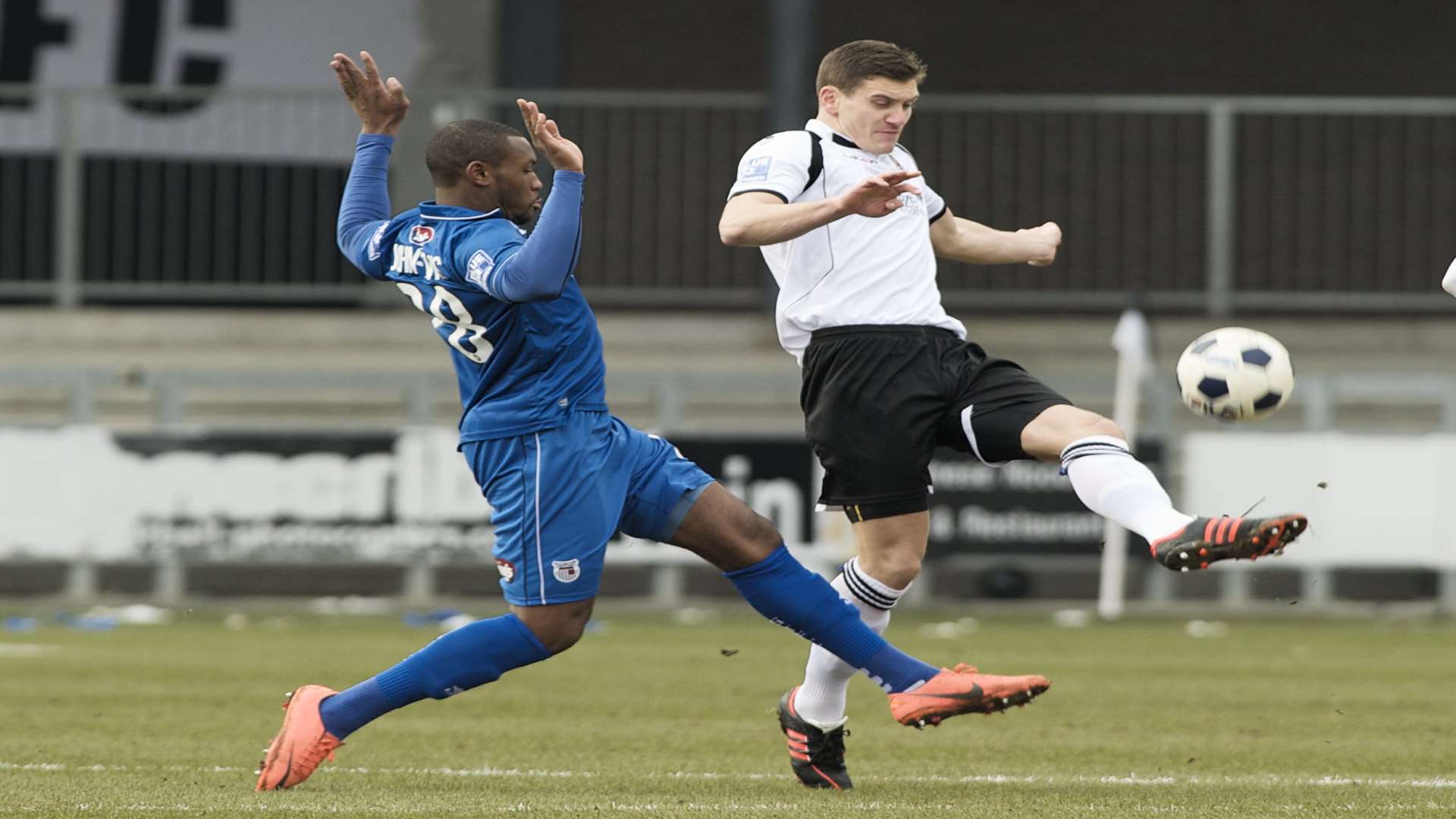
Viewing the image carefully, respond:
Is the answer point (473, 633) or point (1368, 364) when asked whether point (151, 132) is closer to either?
point (1368, 364)

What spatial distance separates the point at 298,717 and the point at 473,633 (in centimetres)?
51

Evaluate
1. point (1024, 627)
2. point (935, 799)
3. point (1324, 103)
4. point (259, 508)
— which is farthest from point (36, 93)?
point (935, 799)


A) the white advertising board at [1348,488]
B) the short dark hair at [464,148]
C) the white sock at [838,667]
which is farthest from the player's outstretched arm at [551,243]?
the white advertising board at [1348,488]

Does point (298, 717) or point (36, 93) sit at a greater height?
point (36, 93)

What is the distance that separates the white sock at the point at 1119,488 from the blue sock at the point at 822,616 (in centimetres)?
64

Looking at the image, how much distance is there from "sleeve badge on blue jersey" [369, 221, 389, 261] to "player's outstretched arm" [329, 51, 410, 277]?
4 centimetres

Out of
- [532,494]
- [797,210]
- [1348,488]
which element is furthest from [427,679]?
[1348,488]

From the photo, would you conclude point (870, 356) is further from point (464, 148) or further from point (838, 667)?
point (464, 148)

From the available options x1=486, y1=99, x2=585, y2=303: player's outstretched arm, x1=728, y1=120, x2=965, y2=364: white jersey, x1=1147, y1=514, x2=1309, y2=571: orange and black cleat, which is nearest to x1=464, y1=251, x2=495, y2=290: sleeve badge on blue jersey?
x1=486, y1=99, x2=585, y2=303: player's outstretched arm

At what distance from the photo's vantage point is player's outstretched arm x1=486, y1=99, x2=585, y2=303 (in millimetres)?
5551

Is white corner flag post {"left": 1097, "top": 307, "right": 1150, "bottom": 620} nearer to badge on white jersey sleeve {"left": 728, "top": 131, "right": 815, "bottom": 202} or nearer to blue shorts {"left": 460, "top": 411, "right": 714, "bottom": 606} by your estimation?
badge on white jersey sleeve {"left": 728, "top": 131, "right": 815, "bottom": 202}

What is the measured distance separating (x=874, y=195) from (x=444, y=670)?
5.40 ft

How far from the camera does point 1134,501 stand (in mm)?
5754

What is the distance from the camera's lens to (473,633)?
6.05 meters
